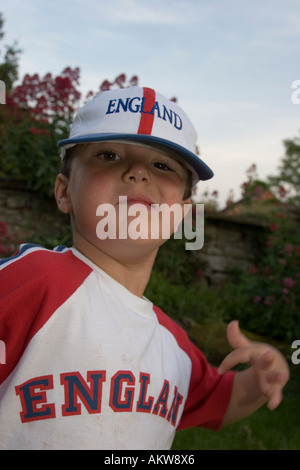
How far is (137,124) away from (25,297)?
1.84 ft

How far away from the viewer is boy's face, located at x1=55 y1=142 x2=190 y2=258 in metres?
1.29

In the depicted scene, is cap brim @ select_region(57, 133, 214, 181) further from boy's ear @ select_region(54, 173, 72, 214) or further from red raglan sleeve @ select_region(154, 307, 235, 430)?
red raglan sleeve @ select_region(154, 307, 235, 430)

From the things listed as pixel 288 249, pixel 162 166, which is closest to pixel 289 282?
pixel 288 249

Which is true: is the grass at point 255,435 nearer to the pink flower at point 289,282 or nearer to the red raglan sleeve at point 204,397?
the red raglan sleeve at point 204,397

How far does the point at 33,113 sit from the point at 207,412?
3.94 metres

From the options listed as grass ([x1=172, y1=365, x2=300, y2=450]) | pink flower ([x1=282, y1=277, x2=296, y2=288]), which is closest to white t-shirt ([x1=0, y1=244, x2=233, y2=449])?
grass ([x1=172, y1=365, x2=300, y2=450])

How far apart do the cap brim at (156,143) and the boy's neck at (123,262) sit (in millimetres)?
278

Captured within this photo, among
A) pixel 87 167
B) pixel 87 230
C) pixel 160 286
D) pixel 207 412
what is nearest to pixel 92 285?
pixel 87 230

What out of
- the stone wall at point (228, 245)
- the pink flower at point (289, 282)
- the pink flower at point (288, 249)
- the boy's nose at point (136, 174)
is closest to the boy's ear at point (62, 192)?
the boy's nose at point (136, 174)

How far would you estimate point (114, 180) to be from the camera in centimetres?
129

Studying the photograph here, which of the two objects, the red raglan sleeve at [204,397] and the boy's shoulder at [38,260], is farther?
the red raglan sleeve at [204,397]

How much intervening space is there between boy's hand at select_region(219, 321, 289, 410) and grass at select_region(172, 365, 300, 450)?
145cm

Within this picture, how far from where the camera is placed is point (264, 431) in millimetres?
2992

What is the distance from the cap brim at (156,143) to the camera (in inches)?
51.1
